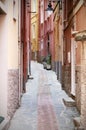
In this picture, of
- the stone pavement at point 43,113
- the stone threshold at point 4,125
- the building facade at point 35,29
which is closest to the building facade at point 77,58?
the stone pavement at point 43,113

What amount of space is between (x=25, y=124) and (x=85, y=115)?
104 inches

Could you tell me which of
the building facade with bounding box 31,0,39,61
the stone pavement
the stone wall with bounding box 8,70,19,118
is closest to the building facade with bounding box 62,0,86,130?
the stone pavement

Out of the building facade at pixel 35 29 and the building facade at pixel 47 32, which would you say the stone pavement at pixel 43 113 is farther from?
the building facade at pixel 35 29

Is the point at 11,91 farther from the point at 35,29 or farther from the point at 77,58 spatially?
the point at 35,29

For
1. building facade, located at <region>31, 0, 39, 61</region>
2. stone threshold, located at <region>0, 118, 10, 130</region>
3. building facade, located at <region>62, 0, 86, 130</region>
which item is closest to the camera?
building facade, located at <region>62, 0, 86, 130</region>

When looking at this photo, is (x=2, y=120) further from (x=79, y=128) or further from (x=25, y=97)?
(x=25, y=97)

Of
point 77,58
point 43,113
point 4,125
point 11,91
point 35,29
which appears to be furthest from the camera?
point 35,29

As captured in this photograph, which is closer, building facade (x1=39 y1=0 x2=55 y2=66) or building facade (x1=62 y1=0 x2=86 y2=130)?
building facade (x1=62 y1=0 x2=86 y2=130)

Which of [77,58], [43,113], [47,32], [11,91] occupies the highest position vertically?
[47,32]

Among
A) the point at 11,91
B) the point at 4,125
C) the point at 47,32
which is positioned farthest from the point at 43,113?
the point at 47,32

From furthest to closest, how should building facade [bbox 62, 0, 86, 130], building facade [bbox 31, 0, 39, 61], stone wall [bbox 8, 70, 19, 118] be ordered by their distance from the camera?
building facade [bbox 31, 0, 39, 61] → stone wall [bbox 8, 70, 19, 118] → building facade [bbox 62, 0, 86, 130]

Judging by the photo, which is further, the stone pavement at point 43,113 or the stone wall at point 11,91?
the stone wall at point 11,91

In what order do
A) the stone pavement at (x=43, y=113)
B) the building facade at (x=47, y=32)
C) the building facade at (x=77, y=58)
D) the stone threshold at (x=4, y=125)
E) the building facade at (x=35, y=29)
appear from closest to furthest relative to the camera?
the building facade at (x=77, y=58)
the stone threshold at (x=4, y=125)
the stone pavement at (x=43, y=113)
the building facade at (x=47, y=32)
the building facade at (x=35, y=29)

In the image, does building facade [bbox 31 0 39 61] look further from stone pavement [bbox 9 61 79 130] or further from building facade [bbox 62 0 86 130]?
stone pavement [bbox 9 61 79 130]
